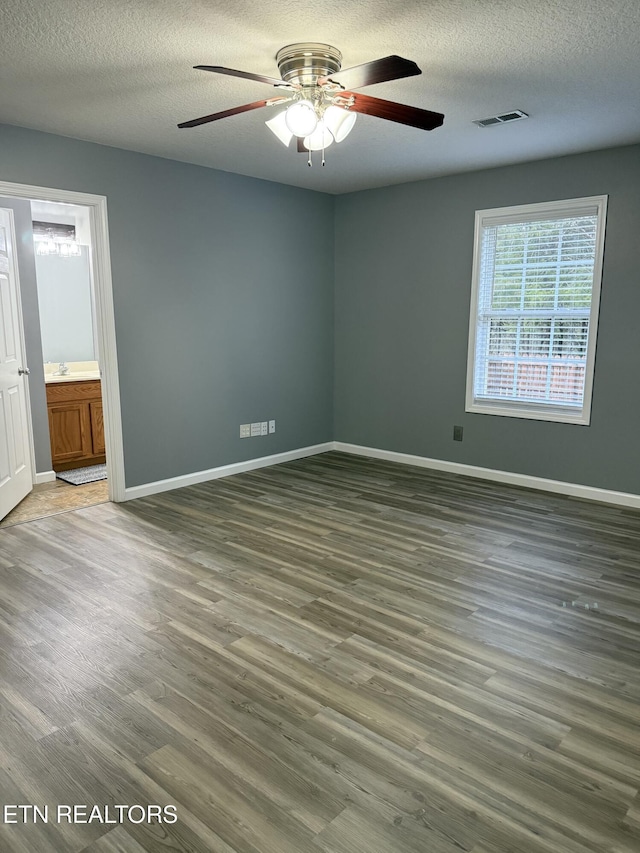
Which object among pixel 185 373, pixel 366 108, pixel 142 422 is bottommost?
pixel 142 422

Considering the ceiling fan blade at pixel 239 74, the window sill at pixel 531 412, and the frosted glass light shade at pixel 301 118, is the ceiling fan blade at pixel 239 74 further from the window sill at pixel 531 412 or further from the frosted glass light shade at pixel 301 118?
the window sill at pixel 531 412

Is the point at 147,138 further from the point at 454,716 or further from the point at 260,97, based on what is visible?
the point at 454,716

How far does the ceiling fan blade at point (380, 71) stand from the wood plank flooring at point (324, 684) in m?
2.30

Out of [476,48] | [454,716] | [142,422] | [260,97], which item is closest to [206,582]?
[454,716]

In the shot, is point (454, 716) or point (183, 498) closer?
point (454, 716)

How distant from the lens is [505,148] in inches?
169

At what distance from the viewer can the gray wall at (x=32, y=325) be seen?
467cm

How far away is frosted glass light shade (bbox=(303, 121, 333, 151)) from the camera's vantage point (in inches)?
109

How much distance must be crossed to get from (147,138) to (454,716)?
12.8 ft

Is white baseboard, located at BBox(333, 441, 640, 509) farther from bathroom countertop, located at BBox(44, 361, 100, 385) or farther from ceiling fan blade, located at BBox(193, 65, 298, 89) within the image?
ceiling fan blade, located at BBox(193, 65, 298, 89)

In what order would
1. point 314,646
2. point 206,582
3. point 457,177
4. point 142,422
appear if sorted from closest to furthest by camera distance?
point 314,646
point 206,582
point 142,422
point 457,177

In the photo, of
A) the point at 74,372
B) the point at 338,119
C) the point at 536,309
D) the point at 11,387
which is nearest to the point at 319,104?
the point at 338,119

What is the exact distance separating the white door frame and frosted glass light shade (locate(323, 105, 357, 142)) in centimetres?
215

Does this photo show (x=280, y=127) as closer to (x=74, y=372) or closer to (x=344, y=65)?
(x=344, y=65)
